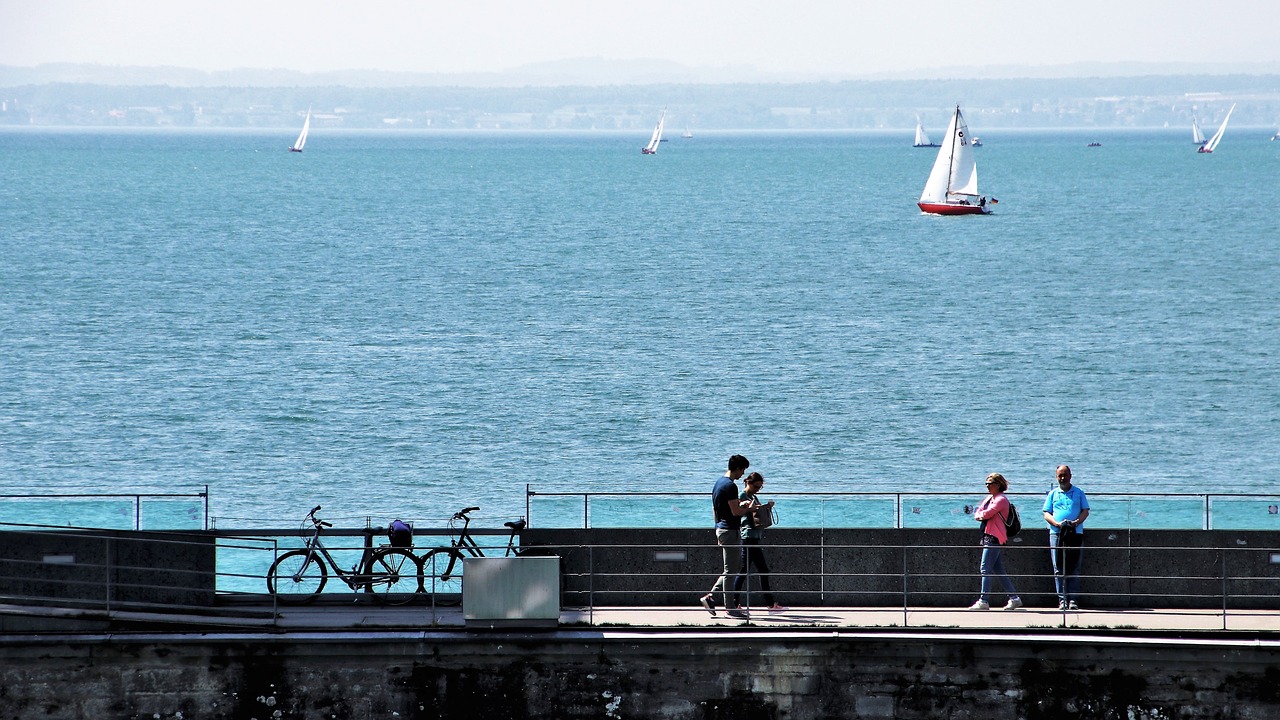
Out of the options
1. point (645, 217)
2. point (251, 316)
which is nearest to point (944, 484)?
point (251, 316)

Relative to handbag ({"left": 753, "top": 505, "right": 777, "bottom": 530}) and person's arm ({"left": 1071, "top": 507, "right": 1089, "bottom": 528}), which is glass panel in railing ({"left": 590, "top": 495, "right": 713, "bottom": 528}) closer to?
handbag ({"left": 753, "top": 505, "right": 777, "bottom": 530})

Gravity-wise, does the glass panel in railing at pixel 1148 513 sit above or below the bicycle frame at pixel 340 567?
above

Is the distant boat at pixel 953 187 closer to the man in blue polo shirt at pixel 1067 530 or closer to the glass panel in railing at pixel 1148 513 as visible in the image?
the glass panel in railing at pixel 1148 513

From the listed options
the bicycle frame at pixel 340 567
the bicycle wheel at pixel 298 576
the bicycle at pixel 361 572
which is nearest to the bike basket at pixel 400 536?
the bicycle at pixel 361 572

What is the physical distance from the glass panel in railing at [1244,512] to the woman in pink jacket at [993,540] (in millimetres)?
2552

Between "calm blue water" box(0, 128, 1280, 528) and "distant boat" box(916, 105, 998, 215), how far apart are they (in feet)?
26.7

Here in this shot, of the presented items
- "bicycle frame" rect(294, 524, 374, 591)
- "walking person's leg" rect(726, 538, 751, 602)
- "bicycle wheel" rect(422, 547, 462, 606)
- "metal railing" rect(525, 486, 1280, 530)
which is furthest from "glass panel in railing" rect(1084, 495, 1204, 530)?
"bicycle frame" rect(294, 524, 374, 591)

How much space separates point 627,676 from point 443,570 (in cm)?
332

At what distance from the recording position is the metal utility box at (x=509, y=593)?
45.2 feet

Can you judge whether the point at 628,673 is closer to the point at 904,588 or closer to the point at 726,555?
the point at 726,555

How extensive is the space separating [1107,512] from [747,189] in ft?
500

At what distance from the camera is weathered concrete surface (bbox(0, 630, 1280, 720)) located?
524 inches

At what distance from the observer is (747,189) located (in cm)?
16750

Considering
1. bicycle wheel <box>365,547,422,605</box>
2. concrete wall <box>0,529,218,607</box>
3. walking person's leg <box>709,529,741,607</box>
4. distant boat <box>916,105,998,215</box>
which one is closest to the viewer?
concrete wall <box>0,529,218,607</box>
